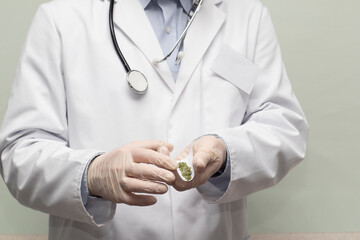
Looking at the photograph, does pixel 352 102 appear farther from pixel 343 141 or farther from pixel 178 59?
pixel 178 59

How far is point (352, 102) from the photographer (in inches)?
54.1

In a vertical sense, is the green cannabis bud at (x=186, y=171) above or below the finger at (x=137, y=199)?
above

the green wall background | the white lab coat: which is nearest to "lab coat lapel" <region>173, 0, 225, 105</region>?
the white lab coat

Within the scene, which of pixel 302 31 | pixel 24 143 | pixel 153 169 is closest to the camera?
pixel 153 169

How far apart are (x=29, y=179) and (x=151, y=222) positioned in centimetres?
24

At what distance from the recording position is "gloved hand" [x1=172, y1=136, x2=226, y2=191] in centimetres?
74

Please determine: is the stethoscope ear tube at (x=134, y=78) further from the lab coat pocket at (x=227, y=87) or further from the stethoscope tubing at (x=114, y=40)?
the lab coat pocket at (x=227, y=87)

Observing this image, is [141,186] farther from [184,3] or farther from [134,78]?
[184,3]

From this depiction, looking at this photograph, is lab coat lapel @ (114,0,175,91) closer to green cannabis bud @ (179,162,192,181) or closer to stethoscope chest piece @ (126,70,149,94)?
stethoscope chest piece @ (126,70,149,94)

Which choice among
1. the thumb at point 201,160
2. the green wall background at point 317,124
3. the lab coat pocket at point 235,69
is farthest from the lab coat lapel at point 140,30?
the green wall background at point 317,124

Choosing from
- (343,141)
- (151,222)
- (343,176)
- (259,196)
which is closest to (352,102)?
(343,141)

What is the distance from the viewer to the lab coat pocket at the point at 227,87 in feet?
3.07

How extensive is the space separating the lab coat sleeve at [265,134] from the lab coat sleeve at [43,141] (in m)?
0.24

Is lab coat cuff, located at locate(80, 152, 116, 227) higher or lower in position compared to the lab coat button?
lower
